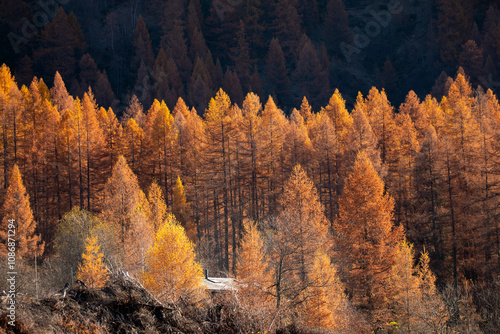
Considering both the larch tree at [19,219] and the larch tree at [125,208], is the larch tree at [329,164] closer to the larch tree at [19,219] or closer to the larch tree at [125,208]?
the larch tree at [125,208]

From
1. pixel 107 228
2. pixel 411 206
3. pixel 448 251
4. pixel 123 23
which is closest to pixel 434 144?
pixel 411 206

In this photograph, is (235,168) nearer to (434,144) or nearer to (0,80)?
(434,144)

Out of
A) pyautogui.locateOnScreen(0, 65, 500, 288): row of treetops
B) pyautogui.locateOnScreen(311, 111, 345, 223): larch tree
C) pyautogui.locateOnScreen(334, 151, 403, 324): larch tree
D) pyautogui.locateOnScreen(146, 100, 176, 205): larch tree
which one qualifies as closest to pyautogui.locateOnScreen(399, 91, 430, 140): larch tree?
pyautogui.locateOnScreen(0, 65, 500, 288): row of treetops

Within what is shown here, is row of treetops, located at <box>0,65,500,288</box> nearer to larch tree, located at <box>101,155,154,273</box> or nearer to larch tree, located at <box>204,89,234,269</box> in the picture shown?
larch tree, located at <box>204,89,234,269</box>

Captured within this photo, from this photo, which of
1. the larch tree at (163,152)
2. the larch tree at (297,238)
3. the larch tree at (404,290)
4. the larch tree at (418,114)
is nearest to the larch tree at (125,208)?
the larch tree at (163,152)

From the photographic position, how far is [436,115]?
47.7 metres

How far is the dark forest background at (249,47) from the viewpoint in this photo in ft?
286

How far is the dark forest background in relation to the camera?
87.1 meters

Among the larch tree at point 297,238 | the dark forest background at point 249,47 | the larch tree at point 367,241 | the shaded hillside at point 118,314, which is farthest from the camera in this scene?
the dark forest background at point 249,47

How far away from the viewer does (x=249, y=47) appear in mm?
105000

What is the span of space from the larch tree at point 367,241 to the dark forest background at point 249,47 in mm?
54534

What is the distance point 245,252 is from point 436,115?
3067 cm

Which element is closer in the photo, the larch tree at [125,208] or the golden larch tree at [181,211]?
the larch tree at [125,208]

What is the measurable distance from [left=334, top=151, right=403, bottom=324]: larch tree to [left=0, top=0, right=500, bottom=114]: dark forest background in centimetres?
5453
